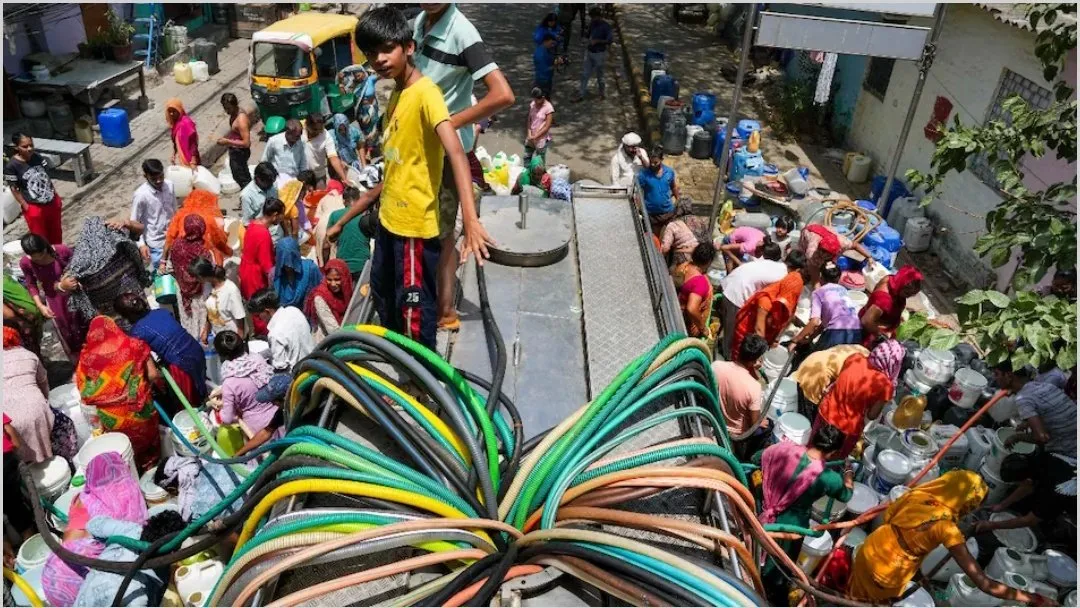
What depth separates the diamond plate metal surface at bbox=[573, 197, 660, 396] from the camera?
12.0ft

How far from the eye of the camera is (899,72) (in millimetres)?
11344

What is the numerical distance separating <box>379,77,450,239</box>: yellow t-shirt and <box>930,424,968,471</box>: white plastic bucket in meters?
4.47

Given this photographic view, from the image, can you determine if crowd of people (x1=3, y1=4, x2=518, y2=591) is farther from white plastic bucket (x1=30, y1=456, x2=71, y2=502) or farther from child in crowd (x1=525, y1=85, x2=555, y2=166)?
child in crowd (x1=525, y1=85, x2=555, y2=166)

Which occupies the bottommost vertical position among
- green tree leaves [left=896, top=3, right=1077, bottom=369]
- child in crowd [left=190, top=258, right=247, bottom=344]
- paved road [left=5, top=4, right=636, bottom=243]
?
paved road [left=5, top=4, right=636, bottom=243]

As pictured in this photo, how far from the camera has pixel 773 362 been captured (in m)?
6.59

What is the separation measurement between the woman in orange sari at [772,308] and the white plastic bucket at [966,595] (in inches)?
90.0

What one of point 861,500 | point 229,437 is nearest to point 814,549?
point 861,500

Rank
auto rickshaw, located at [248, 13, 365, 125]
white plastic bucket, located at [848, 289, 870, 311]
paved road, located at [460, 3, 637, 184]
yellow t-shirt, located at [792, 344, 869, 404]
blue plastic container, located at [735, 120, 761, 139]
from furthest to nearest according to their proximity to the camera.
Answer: paved road, located at [460, 3, 637, 184] → auto rickshaw, located at [248, 13, 365, 125] → blue plastic container, located at [735, 120, 761, 139] → white plastic bucket, located at [848, 289, 870, 311] → yellow t-shirt, located at [792, 344, 869, 404]

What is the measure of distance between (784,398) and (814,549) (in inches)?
68.5

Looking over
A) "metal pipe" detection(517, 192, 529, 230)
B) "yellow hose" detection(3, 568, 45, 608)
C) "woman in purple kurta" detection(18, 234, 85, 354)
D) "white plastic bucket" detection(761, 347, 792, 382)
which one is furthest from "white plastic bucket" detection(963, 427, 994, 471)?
"woman in purple kurta" detection(18, 234, 85, 354)

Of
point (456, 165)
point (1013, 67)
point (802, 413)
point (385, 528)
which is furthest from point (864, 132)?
point (385, 528)

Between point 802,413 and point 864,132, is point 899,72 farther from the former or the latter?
point 802,413

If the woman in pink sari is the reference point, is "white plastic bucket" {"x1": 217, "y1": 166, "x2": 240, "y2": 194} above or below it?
below

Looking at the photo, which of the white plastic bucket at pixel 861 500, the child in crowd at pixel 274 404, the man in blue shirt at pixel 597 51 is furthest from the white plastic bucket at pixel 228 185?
the white plastic bucket at pixel 861 500
